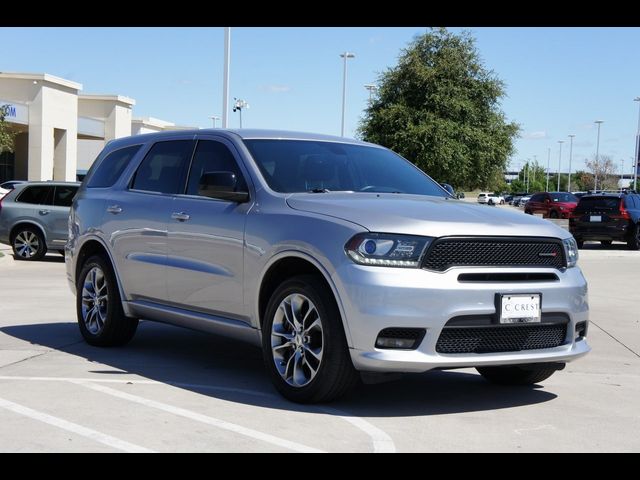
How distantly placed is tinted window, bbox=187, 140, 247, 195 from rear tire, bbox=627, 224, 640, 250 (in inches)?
860

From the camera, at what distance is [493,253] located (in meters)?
5.91

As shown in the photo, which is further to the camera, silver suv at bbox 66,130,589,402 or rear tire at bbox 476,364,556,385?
rear tire at bbox 476,364,556,385

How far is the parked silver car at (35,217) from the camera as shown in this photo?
18.8 meters

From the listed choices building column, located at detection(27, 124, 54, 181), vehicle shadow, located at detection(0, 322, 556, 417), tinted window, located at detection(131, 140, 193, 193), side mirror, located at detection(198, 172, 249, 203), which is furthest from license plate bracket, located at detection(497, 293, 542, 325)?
building column, located at detection(27, 124, 54, 181)

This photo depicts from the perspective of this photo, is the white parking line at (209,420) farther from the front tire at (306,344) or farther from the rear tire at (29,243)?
the rear tire at (29,243)

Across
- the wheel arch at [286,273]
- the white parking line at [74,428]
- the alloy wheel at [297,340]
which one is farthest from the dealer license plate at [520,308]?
the white parking line at [74,428]

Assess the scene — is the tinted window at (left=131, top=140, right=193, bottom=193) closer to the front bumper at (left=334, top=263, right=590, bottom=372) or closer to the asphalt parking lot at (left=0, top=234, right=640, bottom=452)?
the asphalt parking lot at (left=0, top=234, right=640, bottom=452)

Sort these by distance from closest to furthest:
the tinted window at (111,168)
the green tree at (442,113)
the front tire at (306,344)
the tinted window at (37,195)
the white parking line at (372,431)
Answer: the white parking line at (372,431), the front tire at (306,344), the tinted window at (111,168), the tinted window at (37,195), the green tree at (442,113)

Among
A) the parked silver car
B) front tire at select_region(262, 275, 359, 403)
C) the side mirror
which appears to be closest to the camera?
front tire at select_region(262, 275, 359, 403)

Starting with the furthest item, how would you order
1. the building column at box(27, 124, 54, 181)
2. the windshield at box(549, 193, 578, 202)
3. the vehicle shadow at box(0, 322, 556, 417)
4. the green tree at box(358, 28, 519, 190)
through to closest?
the building column at box(27, 124, 54, 181), the windshield at box(549, 193, 578, 202), the green tree at box(358, 28, 519, 190), the vehicle shadow at box(0, 322, 556, 417)

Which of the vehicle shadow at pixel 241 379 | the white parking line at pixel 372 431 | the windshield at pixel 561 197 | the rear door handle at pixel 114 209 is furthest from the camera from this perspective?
the windshield at pixel 561 197

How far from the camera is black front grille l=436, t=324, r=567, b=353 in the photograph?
574cm

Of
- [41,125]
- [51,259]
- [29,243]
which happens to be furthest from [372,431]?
[41,125]
